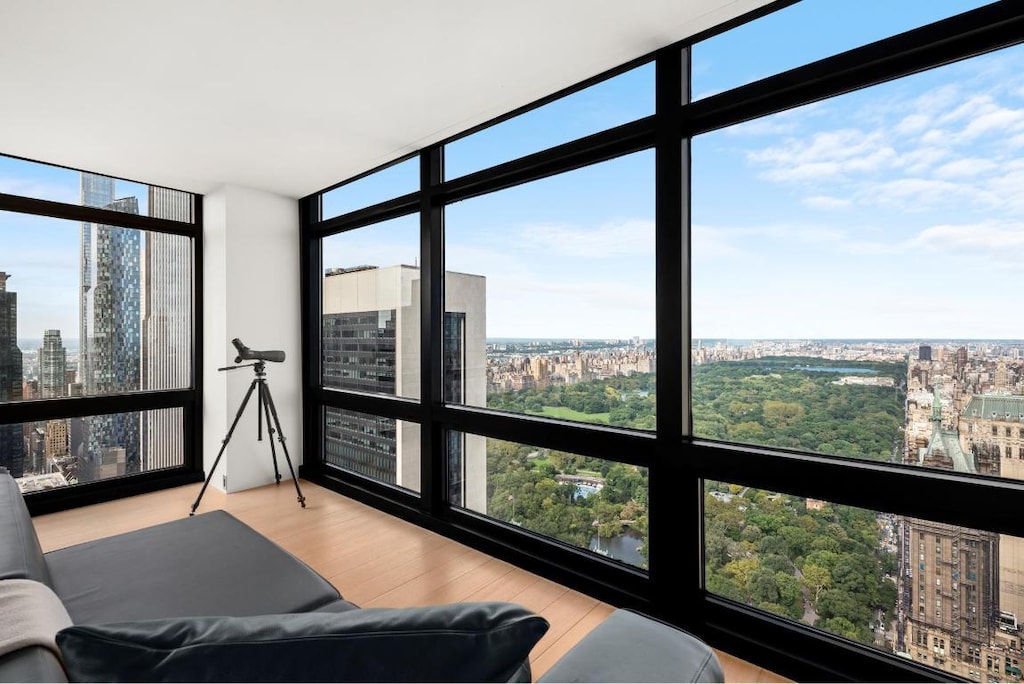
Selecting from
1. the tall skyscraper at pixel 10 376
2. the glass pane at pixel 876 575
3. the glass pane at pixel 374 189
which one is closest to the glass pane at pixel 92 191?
the tall skyscraper at pixel 10 376

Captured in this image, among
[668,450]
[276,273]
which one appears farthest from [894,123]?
[276,273]

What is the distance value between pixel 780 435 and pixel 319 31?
8.49ft

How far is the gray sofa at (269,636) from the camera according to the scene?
2.19ft

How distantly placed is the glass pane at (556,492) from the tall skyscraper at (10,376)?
315 centimetres

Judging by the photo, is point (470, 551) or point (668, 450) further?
point (470, 551)

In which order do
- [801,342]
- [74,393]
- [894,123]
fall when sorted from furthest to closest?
[74,393] → [801,342] → [894,123]

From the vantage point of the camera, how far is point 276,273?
14.3 ft

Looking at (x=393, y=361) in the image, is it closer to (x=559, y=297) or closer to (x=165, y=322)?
(x=559, y=297)

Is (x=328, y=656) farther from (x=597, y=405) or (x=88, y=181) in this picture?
(x=88, y=181)

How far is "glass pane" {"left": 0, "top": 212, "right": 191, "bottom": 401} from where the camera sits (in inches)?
138

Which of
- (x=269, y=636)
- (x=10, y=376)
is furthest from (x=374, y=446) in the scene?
(x=269, y=636)

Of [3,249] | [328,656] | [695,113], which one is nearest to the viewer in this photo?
[328,656]

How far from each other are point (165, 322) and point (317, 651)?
176 inches

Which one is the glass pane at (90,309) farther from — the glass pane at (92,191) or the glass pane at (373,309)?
the glass pane at (373,309)
